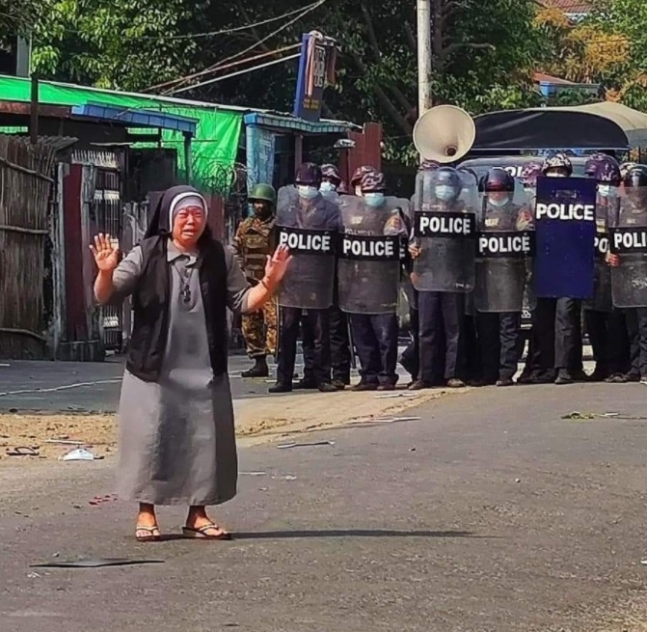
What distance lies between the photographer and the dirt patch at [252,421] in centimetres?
1235

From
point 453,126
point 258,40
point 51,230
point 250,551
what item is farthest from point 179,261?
point 258,40

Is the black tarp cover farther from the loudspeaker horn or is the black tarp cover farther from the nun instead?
the nun

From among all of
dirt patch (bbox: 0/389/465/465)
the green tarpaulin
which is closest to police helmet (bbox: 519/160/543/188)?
dirt patch (bbox: 0/389/465/465)

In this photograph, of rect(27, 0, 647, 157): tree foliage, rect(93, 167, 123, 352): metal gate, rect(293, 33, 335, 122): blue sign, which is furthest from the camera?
rect(27, 0, 647, 157): tree foliage

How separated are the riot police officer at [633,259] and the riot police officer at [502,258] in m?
0.82

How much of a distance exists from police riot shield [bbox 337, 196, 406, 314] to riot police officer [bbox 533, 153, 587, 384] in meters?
1.42

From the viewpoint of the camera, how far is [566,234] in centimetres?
1628

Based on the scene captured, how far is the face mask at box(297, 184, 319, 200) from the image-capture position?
1633cm

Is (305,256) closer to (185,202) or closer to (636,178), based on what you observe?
(636,178)

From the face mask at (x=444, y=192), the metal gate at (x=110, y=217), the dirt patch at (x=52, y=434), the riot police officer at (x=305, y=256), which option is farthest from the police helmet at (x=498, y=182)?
the metal gate at (x=110, y=217)

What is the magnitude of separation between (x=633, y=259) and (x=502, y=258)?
120 cm

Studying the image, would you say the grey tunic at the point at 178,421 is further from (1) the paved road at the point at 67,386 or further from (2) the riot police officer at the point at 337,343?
(2) the riot police officer at the point at 337,343

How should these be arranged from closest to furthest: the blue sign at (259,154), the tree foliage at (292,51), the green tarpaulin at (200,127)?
the green tarpaulin at (200,127) < the blue sign at (259,154) < the tree foliage at (292,51)

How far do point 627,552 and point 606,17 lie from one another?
4945cm
